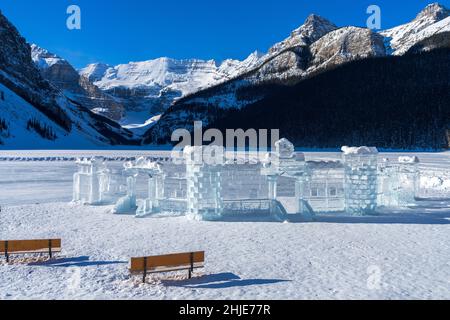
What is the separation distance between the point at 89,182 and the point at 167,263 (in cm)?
1485

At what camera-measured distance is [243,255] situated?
530 inches

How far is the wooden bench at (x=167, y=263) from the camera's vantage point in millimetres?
10750

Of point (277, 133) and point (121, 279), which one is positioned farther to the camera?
point (277, 133)

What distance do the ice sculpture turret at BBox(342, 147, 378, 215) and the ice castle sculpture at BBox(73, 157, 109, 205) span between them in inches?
563

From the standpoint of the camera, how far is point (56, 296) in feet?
31.9

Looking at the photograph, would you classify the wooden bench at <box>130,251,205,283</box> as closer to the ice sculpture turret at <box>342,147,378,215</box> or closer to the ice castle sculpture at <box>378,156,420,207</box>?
the ice sculpture turret at <box>342,147,378,215</box>

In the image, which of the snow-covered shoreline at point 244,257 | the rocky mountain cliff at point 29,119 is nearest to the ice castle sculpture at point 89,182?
the snow-covered shoreline at point 244,257

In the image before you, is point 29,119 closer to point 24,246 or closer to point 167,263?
point 24,246

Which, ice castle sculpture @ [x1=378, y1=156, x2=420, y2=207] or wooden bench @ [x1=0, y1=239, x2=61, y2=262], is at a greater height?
ice castle sculpture @ [x1=378, y1=156, x2=420, y2=207]

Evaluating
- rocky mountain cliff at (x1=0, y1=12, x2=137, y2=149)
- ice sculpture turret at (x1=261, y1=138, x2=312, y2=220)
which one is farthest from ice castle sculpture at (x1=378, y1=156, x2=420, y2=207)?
rocky mountain cliff at (x1=0, y1=12, x2=137, y2=149)

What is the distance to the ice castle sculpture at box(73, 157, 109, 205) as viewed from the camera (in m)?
24.2

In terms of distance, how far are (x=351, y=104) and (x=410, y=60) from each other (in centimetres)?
2841
